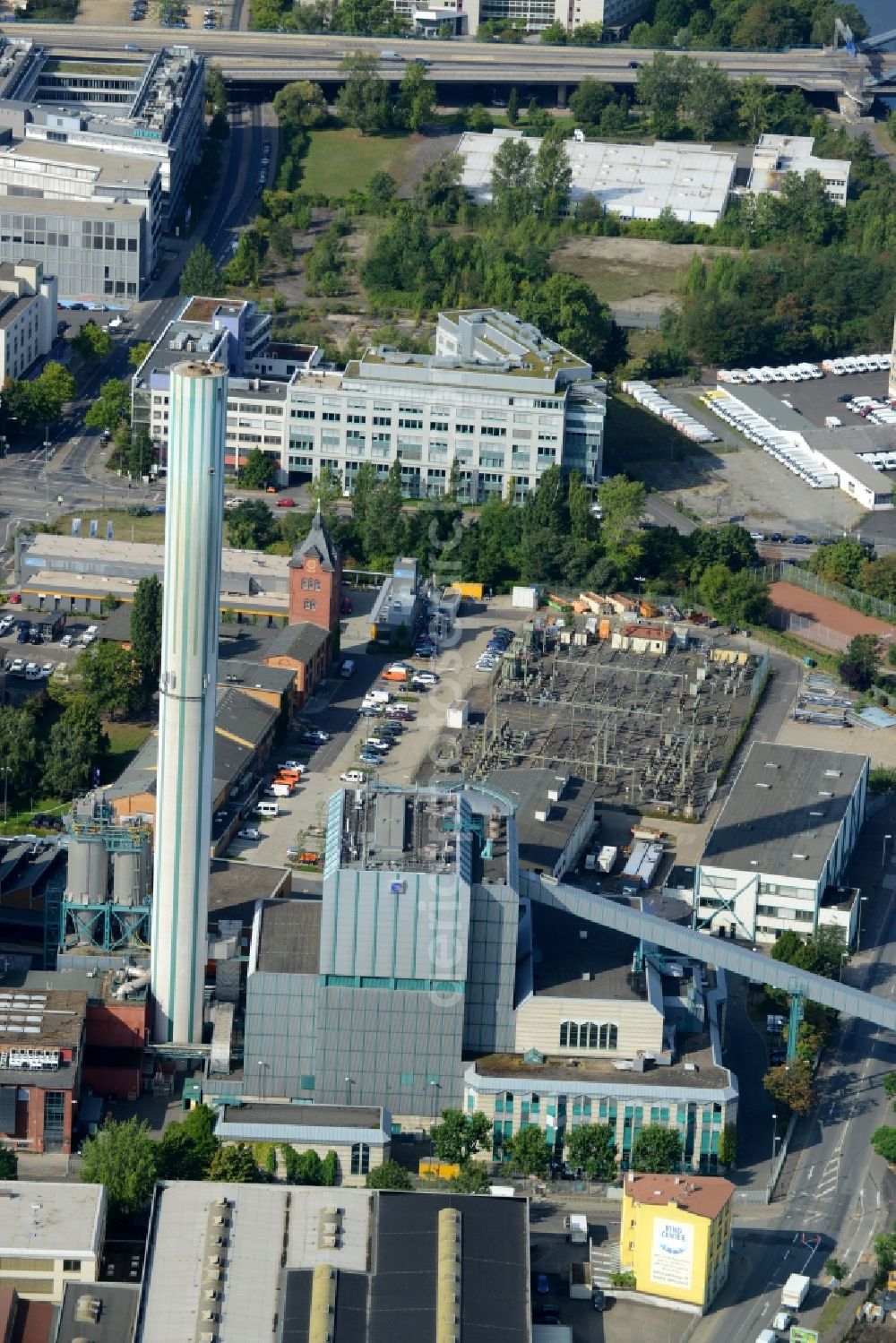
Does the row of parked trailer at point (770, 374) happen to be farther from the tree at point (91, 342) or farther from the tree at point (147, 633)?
the tree at point (147, 633)

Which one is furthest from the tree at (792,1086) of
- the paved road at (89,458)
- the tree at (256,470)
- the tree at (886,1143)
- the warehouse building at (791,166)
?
the warehouse building at (791,166)

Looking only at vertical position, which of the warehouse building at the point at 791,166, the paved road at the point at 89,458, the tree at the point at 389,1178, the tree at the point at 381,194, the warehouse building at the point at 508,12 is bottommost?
the tree at the point at 389,1178

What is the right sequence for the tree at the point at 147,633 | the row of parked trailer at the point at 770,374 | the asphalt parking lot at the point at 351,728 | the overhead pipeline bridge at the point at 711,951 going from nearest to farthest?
the overhead pipeline bridge at the point at 711,951 < the asphalt parking lot at the point at 351,728 < the tree at the point at 147,633 < the row of parked trailer at the point at 770,374

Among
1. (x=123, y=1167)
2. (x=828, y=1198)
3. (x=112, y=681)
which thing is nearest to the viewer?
(x=123, y=1167)

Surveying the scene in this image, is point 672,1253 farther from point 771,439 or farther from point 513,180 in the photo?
point 513,180

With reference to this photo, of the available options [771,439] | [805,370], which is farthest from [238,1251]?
[805,370]

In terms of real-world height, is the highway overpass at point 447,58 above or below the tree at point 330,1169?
above

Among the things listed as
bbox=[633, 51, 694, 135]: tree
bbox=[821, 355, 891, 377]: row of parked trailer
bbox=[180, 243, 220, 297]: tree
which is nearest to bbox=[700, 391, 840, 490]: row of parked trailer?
bbox=[821, 355, 891, 377]: row of parked trailer
